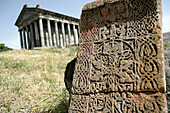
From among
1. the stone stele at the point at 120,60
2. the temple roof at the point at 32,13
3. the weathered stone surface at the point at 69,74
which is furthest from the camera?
the temple roof at the point at 32,13

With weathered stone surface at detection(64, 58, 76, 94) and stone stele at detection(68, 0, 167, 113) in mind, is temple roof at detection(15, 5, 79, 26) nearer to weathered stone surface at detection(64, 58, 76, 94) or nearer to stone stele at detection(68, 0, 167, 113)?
weathered stone surface at detection(64, 58, 76, 94)

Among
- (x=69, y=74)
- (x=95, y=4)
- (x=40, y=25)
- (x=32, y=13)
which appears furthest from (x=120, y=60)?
(x=32, y=13)

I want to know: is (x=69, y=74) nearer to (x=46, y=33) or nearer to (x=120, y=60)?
(x=120, y=60)

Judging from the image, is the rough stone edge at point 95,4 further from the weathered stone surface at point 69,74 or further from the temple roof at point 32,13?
the temple roof at point 32,13

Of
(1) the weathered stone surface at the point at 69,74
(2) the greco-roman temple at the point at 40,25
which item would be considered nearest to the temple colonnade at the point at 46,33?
(2) the greco-roman temple at the point at 40,25

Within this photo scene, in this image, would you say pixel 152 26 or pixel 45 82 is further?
pixel 45 82

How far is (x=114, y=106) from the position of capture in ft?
4.42

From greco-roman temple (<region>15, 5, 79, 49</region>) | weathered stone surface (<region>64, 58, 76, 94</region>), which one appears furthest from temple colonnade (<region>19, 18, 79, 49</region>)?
weathered stone surface (<region>64, 58, 76, 94</region>)

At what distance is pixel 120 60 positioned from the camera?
1484 millimetres

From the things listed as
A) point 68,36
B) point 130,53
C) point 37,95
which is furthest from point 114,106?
point 68,36

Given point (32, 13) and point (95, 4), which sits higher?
point (32, 13)

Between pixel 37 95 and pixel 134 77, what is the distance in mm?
2356

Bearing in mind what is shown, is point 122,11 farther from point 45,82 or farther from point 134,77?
point 45,82

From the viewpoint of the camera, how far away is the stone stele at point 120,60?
127cm
